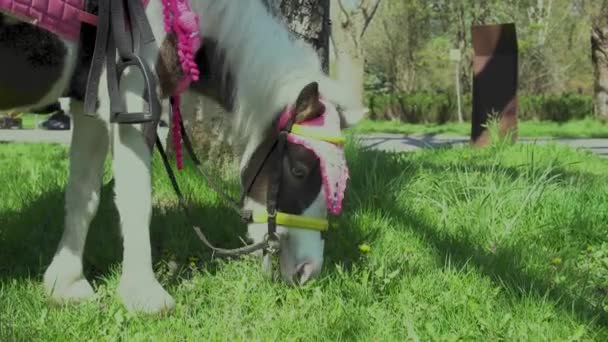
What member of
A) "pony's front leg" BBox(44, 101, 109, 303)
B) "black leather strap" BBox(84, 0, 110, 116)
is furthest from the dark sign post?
"black leather strap" BBox(84, 0, 110, 116)

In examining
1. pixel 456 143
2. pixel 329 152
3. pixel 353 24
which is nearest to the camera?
pixel 329 152

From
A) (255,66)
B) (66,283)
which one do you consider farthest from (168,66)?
(66,283)

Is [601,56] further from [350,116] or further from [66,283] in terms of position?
[66,283]

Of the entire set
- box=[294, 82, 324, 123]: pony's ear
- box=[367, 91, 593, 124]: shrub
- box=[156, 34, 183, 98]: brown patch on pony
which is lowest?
box=[367, 91, 593, 124]: shrub

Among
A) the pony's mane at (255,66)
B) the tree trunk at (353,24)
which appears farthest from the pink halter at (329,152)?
the tree trunk at (353,24)

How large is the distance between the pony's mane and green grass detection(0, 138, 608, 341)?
0.75m

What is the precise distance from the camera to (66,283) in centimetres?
282

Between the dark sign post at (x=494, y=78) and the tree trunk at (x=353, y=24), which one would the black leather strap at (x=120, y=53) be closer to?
the dark sign post at (x=494, y=78)

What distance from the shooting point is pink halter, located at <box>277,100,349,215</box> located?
2582 millimetres

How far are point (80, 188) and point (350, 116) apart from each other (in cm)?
128

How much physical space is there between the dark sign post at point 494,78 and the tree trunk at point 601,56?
34.4ft

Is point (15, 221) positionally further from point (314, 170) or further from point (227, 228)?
point (314, 170)

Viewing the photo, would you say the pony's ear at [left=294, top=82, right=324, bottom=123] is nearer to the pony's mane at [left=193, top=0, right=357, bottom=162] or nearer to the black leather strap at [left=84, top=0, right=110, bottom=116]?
the pony's mane at [left=193, top=0, right=357, bottom=162]

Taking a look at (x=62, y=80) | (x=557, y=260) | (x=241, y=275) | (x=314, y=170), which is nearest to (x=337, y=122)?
(x=314, y=170)
